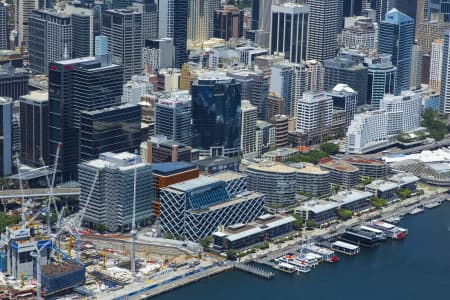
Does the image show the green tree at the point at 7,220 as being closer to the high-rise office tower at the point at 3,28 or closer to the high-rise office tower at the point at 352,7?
the high-rise office tower at the point at 3,28

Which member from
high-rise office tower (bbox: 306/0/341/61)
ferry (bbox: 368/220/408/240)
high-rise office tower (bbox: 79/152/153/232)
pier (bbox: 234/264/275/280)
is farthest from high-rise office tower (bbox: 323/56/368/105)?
pier (bbox: 234/264/275/280)

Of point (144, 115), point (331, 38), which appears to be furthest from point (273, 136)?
point (331, 38)

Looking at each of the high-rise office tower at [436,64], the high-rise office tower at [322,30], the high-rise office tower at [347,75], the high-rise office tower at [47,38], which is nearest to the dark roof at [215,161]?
the high-rise office tower at [347,75]

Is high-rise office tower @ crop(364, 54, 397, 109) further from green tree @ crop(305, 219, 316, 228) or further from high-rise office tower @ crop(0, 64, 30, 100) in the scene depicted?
high-rise office tower @ crop(0, 64, 30, 100)

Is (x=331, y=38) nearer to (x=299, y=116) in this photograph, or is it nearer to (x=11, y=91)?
(x=299, y=116)

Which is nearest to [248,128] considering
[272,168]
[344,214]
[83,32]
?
[272,168]

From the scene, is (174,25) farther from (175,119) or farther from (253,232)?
(253,232)
